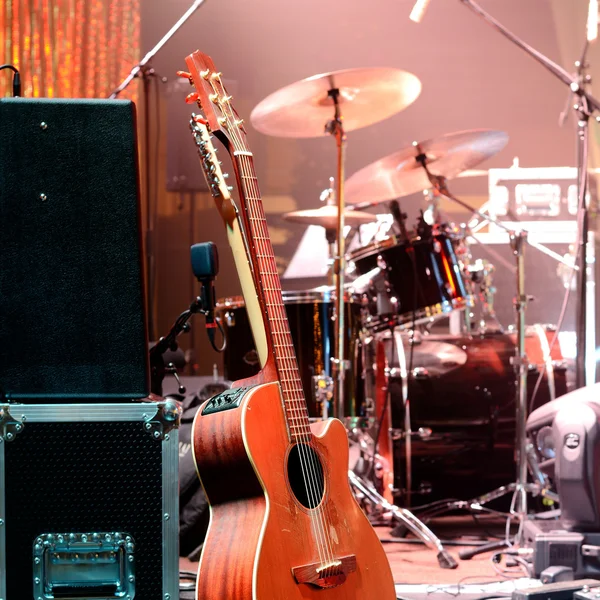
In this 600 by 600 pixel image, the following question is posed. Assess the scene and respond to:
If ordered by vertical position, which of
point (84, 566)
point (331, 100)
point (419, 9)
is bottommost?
point (84, 566)

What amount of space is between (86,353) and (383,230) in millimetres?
3621

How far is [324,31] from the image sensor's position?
565 centimetres

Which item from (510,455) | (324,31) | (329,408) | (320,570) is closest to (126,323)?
(320,570)

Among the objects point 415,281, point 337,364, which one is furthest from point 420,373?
point 337,364

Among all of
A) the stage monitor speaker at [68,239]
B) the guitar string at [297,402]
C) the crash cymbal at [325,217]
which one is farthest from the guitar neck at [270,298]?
the crash cymbal at [325,217]

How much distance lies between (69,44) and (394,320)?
2.93 meters

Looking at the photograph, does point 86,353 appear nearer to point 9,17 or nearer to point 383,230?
point 383,230

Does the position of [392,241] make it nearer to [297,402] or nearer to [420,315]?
[420,315]

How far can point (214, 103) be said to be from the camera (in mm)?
2279

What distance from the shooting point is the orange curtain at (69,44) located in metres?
5.24

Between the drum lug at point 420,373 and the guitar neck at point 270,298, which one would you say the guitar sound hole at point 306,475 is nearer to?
the guitar neck at point 270,298

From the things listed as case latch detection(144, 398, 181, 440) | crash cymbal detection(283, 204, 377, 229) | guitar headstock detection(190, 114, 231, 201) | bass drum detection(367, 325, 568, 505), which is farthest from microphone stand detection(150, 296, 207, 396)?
crash cymbal detection(283, 204, 377, 229)

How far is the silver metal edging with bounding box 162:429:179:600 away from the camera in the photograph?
164 cm

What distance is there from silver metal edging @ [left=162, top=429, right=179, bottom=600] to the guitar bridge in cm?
33
